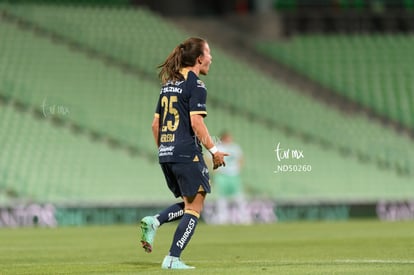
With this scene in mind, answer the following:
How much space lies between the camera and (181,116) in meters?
9.87

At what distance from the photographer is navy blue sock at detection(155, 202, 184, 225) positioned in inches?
397

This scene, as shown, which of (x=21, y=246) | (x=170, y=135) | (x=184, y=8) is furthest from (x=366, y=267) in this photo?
(x=184, y=8)

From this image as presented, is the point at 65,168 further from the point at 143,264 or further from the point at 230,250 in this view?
the point at 143,264

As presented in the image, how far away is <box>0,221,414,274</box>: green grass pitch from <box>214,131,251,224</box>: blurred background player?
2.56m

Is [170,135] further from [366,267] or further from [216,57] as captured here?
[216,57]

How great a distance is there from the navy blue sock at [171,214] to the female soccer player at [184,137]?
0.19ft

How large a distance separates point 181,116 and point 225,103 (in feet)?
59.8

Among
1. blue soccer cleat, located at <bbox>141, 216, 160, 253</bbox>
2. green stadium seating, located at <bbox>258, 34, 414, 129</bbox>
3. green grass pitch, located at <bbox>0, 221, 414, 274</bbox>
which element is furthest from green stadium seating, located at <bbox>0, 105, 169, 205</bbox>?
blue soccer cleat, located at <bbox>141, 216, 160, 253</bbox>

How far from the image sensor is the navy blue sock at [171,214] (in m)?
10.1

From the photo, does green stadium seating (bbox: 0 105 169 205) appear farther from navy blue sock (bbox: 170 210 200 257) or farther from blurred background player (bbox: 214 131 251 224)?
navy blue sock (bbox: 170 210 200 257)

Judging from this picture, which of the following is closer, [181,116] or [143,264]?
[181,116]

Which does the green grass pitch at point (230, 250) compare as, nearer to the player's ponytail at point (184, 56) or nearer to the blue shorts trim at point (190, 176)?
the blue shorts trim at point (190, 176)

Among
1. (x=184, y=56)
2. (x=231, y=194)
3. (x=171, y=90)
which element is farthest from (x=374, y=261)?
(x=231, y=194)

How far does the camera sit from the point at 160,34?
1155 inches
